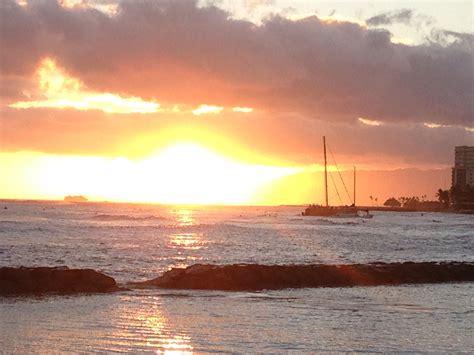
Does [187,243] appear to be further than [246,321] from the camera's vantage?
Yes

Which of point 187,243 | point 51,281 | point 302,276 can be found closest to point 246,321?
point 51,281

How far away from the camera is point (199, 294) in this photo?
28938mm

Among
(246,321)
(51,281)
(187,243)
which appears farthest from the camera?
(187,243)

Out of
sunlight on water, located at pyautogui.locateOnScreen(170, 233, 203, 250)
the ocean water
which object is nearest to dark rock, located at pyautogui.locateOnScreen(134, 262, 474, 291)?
the ocean water

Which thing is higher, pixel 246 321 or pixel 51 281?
pixel 51 281

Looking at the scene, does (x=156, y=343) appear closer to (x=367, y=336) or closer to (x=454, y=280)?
(x=367, y=336)

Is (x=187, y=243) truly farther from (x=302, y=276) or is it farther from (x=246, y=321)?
(x=246, y=321)

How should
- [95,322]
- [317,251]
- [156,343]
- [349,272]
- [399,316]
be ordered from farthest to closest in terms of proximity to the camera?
[317,251]
[349,272]
[399,316]
[95,322]
[156,343]

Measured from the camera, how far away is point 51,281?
2916 centimetres

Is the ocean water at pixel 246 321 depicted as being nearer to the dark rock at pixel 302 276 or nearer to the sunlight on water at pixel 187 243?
the dark rock at pixel 302 276

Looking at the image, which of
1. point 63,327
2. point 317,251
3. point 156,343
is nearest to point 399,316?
point 156,343

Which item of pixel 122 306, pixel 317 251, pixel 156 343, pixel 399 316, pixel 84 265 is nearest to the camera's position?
pixel 156 343

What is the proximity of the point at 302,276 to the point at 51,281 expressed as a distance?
425 inches

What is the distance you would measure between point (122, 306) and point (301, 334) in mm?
7381
